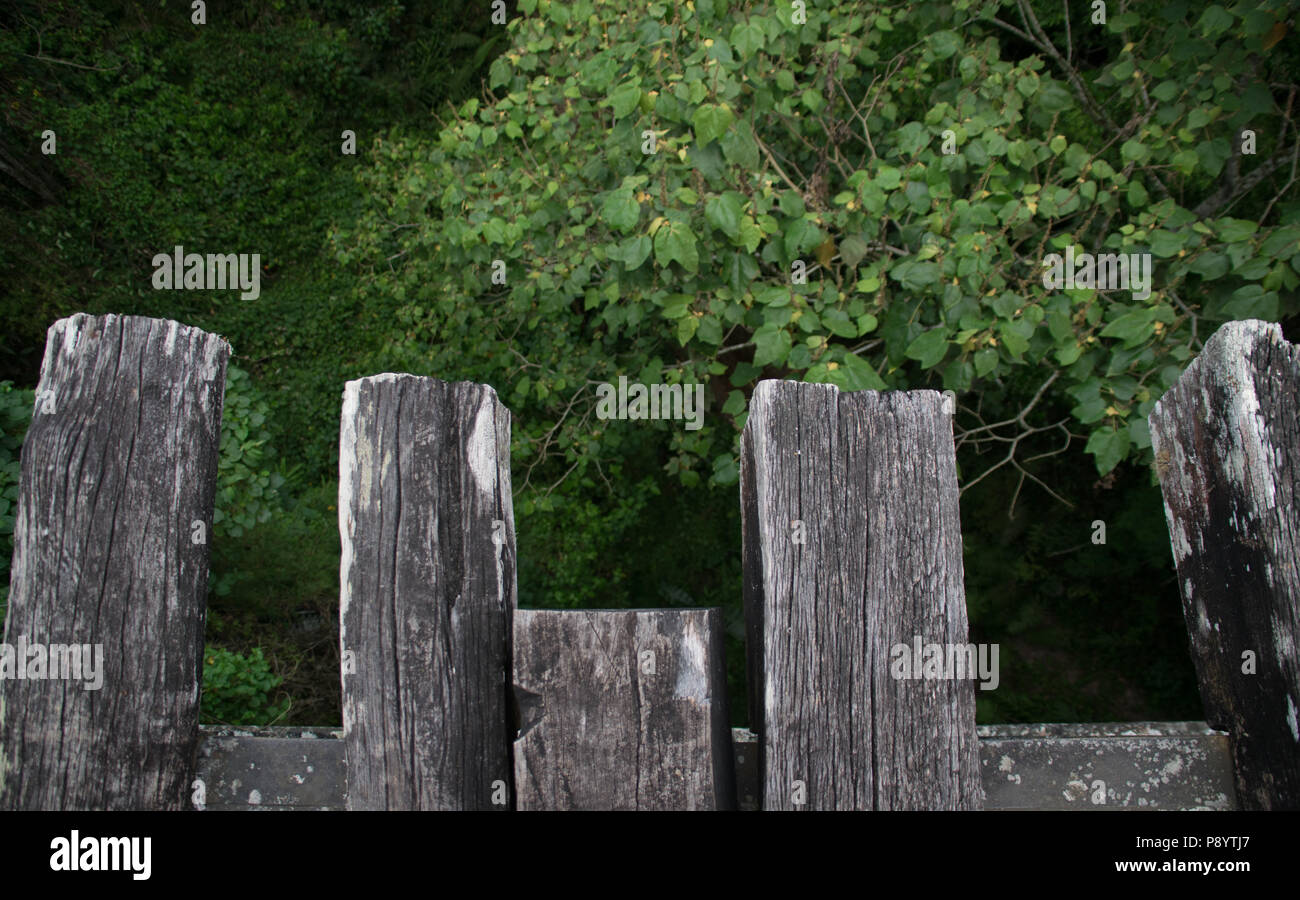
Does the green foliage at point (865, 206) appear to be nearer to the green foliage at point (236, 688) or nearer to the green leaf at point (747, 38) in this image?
the green leaf at point (747, 38)

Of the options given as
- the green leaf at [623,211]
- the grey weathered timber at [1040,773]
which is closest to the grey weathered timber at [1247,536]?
the grey weathered timber at [1040,773]

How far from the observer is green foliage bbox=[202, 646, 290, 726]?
12.5ft

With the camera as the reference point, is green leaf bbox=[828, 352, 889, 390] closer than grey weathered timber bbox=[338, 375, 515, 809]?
No

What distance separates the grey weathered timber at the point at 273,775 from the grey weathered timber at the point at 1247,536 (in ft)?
5.24

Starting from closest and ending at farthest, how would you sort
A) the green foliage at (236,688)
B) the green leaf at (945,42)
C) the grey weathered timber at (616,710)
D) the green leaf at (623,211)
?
the grey weathered timber at (616,710)
the green leaf at (623,211)
the green leaf at (945,42)
the green foliage at (236,688)

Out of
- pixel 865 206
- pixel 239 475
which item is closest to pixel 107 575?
pixel 865 206

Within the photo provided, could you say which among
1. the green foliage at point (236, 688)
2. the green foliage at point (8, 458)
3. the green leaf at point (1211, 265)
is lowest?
the green foliage at point (236, 688)

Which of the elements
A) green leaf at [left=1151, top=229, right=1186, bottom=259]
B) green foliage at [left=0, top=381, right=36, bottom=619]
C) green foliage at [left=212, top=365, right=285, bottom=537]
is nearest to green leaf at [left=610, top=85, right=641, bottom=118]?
green leaf at [left=1151, top=229, right=1186, bottom=259]

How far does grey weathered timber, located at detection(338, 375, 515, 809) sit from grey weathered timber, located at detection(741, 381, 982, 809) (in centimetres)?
48

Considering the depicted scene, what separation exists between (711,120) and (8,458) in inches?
123

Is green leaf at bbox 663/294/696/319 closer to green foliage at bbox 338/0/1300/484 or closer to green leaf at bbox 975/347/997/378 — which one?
green foliage at bbox 338/0/1300/484

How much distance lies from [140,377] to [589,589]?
4221 millimetres

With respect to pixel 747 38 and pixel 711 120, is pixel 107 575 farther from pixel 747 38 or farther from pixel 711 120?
pixel 747 38

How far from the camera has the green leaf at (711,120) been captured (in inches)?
96.4
